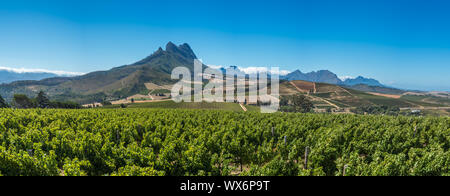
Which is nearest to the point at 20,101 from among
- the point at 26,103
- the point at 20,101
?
the point at 20,101

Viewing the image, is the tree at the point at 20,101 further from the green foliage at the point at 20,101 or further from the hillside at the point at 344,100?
the hillside at the point at 344,100

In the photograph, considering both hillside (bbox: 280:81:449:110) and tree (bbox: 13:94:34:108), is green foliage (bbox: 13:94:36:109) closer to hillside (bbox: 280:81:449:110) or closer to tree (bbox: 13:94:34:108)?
tree (bbox: 13:94:34:108)

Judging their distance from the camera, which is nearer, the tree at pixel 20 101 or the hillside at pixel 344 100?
the tree at pixel 20 101

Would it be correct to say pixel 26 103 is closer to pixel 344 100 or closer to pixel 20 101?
pixel 20 101

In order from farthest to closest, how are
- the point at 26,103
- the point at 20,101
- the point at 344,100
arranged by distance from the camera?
1. the point at 344,100
2. the point at 26,103
3. the point at 20,101

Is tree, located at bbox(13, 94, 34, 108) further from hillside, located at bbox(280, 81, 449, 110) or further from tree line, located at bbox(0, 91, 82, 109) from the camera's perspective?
hillside, located at bbox(280, 81, 449, 110)

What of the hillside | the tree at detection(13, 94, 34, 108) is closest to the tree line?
the tree at detection(13, 94, 34, 108)

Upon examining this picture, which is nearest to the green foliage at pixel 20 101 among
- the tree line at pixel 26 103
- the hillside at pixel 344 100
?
the tree line at pixel 26 103

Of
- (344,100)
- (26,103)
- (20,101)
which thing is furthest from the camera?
(344,100)

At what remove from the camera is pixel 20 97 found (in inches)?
2955

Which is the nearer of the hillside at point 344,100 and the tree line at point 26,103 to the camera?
the tree line at point 26,103

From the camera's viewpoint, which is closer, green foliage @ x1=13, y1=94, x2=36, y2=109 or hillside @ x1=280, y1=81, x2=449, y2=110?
green foliage @ x1=13, y1=94, x2=36, y2=109

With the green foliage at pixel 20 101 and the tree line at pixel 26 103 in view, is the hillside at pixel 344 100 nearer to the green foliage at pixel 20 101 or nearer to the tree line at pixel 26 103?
the tree line at pixel 26 103

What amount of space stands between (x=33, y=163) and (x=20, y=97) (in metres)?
98.6
